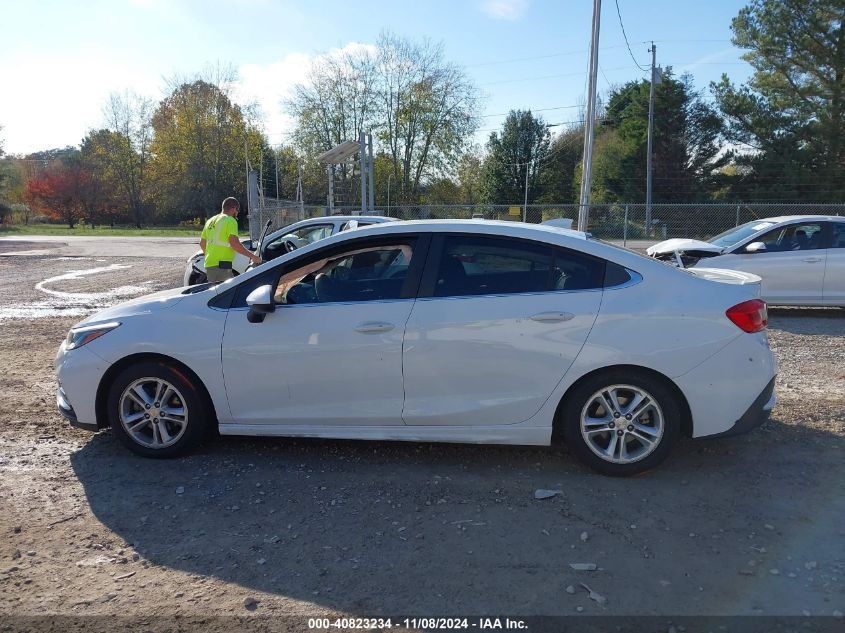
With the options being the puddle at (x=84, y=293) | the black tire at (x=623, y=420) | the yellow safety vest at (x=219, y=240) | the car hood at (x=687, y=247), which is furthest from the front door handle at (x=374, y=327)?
the puddle at (x=84, y=293)

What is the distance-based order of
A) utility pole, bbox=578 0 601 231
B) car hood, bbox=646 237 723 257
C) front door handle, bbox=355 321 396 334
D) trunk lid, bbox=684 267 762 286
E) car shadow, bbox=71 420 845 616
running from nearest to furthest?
car shadow, bbox=71 420 845 616 → front door handle, bbox=355 321 396 334 → trunk lid, bbox=684 267 762 286 → car hood, bbox=646 237 723 257 → utility pole, bbox=578 0 601 231

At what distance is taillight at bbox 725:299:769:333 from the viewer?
165 inches

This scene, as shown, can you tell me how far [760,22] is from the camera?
128 ft

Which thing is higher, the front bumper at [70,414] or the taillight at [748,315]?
the taillight at [748,315]

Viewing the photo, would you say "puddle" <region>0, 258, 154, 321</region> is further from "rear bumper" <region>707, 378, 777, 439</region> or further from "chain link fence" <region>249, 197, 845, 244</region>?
"rear bumper" <region>707, 378, 777, 439</region>

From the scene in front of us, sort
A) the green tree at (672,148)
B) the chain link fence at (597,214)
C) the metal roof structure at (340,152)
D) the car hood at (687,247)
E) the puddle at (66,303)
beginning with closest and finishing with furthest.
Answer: the car hood at (687,247) < the puddle at (66,303) < the metal roof structure at (340,152) < the chain link fence at (597,214) < the green tree at (672,148)

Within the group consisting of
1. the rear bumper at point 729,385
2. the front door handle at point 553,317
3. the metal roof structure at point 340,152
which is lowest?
the rear bumper at point 729,385

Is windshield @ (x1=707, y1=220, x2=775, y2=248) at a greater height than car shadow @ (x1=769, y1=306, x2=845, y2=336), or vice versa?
windshield @ (x1=707, y1=220, x2=775, y2=248)

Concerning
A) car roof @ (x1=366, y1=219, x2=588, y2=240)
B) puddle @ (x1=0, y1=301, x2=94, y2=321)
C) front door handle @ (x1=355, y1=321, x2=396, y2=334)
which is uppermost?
car roof @ (x1=366, y1=219, x2=588, y2=240)

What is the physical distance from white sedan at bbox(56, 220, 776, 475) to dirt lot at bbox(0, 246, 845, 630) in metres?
0.29

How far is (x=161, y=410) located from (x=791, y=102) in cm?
4432

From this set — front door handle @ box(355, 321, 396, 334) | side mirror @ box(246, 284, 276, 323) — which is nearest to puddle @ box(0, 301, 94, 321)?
side mirror @ box(246, 284, 276, 323)

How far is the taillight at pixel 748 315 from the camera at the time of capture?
4191 mm

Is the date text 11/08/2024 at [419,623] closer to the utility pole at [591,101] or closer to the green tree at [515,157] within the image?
the utility pole at [591,101]
